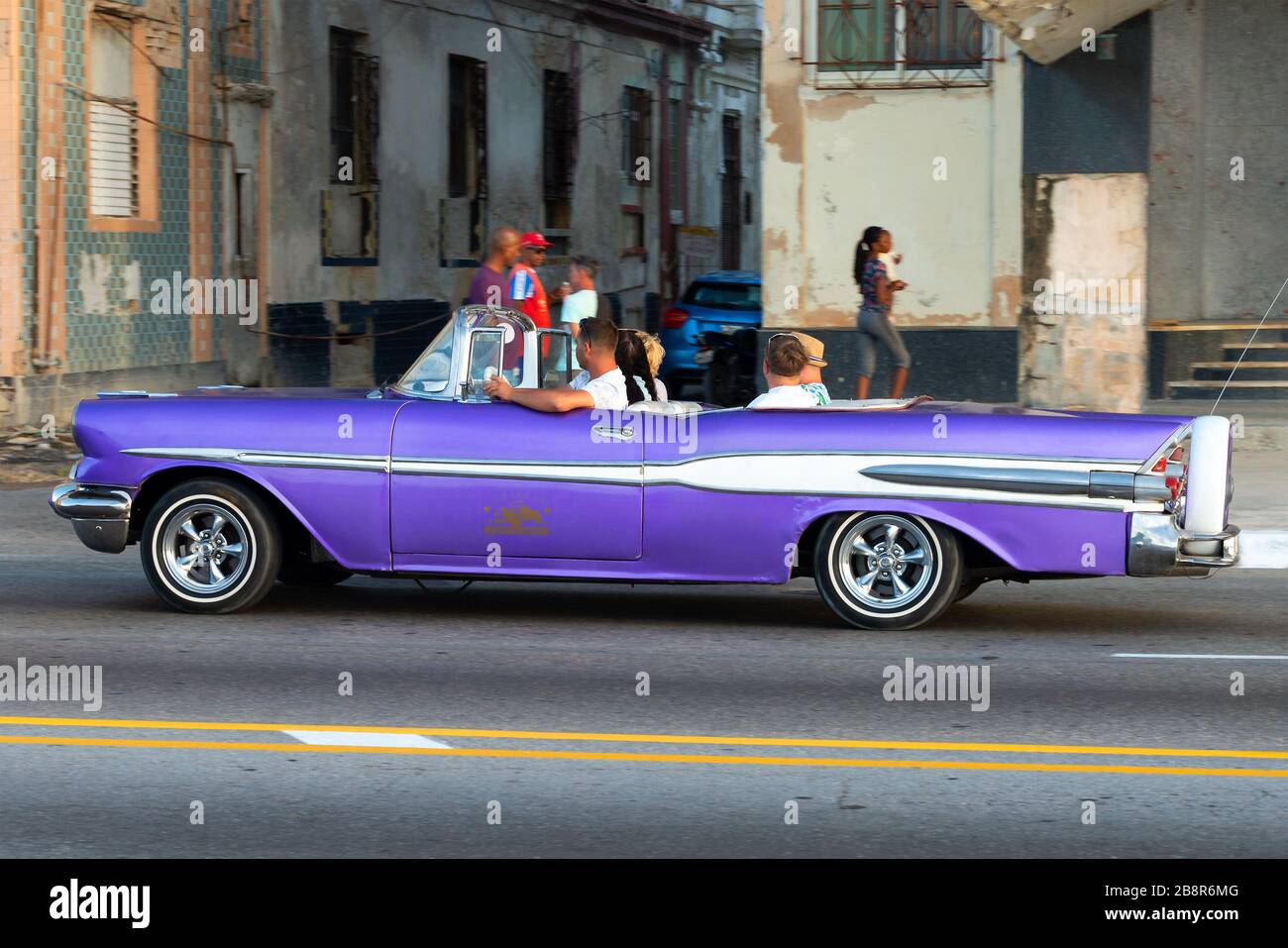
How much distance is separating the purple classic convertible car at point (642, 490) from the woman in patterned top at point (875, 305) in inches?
270

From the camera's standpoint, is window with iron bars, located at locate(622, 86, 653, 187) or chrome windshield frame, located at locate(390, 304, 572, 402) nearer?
chrome windshield frame, located at locate(390, 304, 572, 402)

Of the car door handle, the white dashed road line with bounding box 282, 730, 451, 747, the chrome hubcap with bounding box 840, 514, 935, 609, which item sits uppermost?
the car door handle

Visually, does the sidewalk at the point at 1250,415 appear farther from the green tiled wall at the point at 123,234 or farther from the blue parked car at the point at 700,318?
the green tiled wall at the point at 123,234

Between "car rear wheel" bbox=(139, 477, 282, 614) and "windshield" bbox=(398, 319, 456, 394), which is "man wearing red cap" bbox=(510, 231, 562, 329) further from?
"car rear wheel" bbox=(139, 477, 282, 614)

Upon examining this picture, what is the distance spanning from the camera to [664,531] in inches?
344

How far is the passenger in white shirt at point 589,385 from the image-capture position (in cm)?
892

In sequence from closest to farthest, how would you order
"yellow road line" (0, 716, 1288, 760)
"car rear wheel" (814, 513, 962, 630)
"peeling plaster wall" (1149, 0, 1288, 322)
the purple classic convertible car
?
1. "yellow road line" (0, 716, 1288, 760)
2. the purple classic convertible car
3. "car rear wheel" (814, 513, 962, 630)
4. "peeling plaster wall" (1149, 0, 1288, 322)

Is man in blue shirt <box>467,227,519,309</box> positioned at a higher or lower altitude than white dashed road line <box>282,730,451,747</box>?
higher

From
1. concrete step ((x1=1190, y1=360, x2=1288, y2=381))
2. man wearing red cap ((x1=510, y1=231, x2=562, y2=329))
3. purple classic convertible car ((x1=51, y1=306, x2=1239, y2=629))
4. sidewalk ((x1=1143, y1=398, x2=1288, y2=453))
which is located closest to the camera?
purple classic convertible car ((x1=51, y1=306, x2=1239, y2=629))

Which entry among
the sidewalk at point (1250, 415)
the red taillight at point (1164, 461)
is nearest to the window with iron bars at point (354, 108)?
the sidewalk at point (1250, 415)

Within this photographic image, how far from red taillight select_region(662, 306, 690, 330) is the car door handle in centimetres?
1284

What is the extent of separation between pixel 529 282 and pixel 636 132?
19429 millimetres

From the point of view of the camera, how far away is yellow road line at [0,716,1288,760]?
21.8ft

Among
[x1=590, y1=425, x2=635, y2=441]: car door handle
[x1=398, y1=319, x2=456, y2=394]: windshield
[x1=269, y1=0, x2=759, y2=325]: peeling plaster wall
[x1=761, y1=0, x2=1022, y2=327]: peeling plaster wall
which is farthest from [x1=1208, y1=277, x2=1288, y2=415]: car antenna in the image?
[x1=269, y1=0, x2=759, y2=325]: peeling plaster wall
